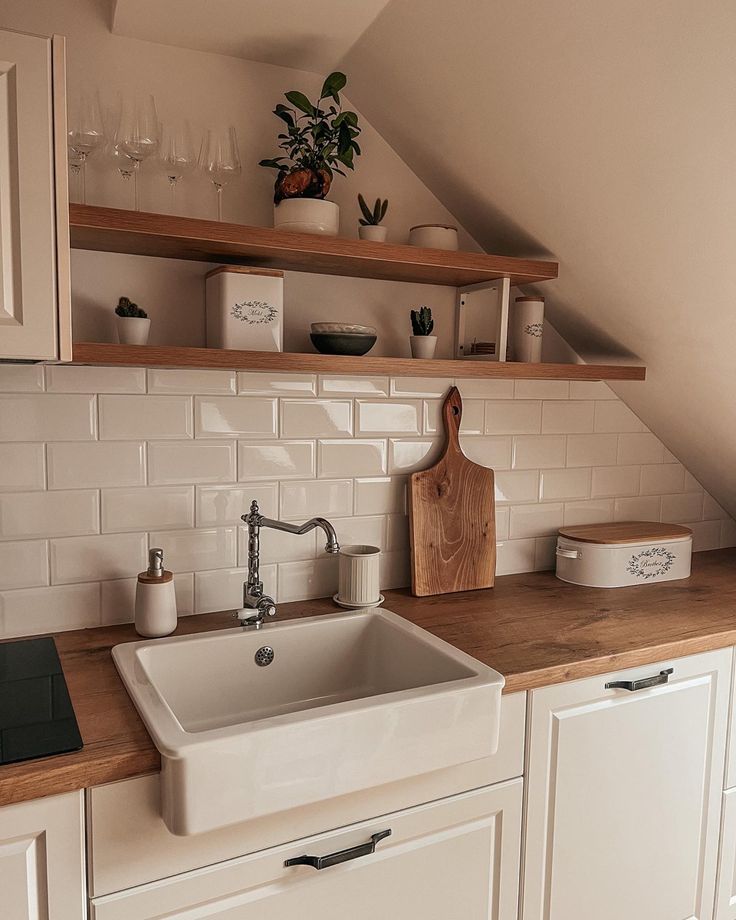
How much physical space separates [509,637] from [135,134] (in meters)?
1.37

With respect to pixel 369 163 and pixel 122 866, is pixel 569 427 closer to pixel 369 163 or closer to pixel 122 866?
pixel 369 163

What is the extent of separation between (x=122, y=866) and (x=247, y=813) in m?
0.21

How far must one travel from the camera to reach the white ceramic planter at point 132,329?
1.62 metres

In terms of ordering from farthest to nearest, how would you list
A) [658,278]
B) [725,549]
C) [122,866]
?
[725,549] → [658,278] → [122,866]

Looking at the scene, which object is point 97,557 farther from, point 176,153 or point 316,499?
point 176,153

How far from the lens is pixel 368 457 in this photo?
202 cm

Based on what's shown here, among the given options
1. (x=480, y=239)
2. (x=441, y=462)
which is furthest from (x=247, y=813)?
(x=480, y=239)

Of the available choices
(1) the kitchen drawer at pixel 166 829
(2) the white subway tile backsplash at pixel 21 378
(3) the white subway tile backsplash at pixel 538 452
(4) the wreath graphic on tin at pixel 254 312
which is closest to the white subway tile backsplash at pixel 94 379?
(2) the white subway tile backsplash at pixel 21 378

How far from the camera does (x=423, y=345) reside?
1.95m

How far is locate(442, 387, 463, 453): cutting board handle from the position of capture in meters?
2.10

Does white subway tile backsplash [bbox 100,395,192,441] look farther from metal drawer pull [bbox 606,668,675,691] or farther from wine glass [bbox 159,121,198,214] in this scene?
metal drawer pull [bbox 606,668,675,691]

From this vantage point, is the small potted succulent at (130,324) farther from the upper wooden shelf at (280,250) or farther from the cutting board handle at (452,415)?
the cutting board handle at (452,415)

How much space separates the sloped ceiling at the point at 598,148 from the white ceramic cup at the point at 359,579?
0.93 m

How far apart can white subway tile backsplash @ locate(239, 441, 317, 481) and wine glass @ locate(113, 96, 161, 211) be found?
2.21ft
